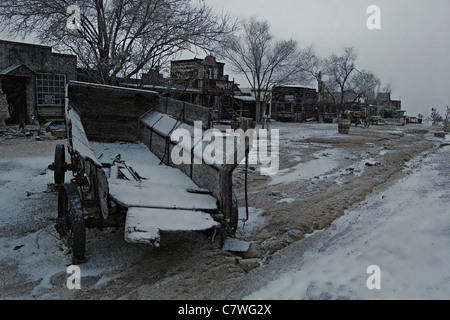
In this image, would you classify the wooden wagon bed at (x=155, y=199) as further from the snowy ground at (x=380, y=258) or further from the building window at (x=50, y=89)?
the building window at (x=50, y=89)

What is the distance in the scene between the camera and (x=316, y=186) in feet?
25.6

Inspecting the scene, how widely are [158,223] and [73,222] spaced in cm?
94

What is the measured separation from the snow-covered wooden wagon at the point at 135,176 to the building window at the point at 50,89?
14195 millimetres

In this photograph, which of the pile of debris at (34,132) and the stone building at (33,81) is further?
the stone building at (33,81)

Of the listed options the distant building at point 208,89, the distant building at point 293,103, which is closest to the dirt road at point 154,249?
the distant building at point 208,89

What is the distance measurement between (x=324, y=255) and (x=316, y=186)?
406cm

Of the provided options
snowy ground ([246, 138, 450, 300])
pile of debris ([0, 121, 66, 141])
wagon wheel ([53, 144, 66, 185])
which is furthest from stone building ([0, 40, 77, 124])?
snowy ground ([246, 138, 450, 300])

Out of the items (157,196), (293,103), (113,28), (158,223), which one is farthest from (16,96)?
(293,103)

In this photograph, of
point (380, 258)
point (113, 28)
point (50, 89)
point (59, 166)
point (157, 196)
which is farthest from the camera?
point (50, 89)

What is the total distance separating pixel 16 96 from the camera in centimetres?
1925

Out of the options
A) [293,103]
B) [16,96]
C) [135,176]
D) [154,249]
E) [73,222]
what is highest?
[293,103]

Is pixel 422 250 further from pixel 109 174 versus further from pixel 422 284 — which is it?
pixel 109 174

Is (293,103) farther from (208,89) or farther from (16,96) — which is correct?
(16,96)

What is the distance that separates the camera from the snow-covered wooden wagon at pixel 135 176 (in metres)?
3.56
